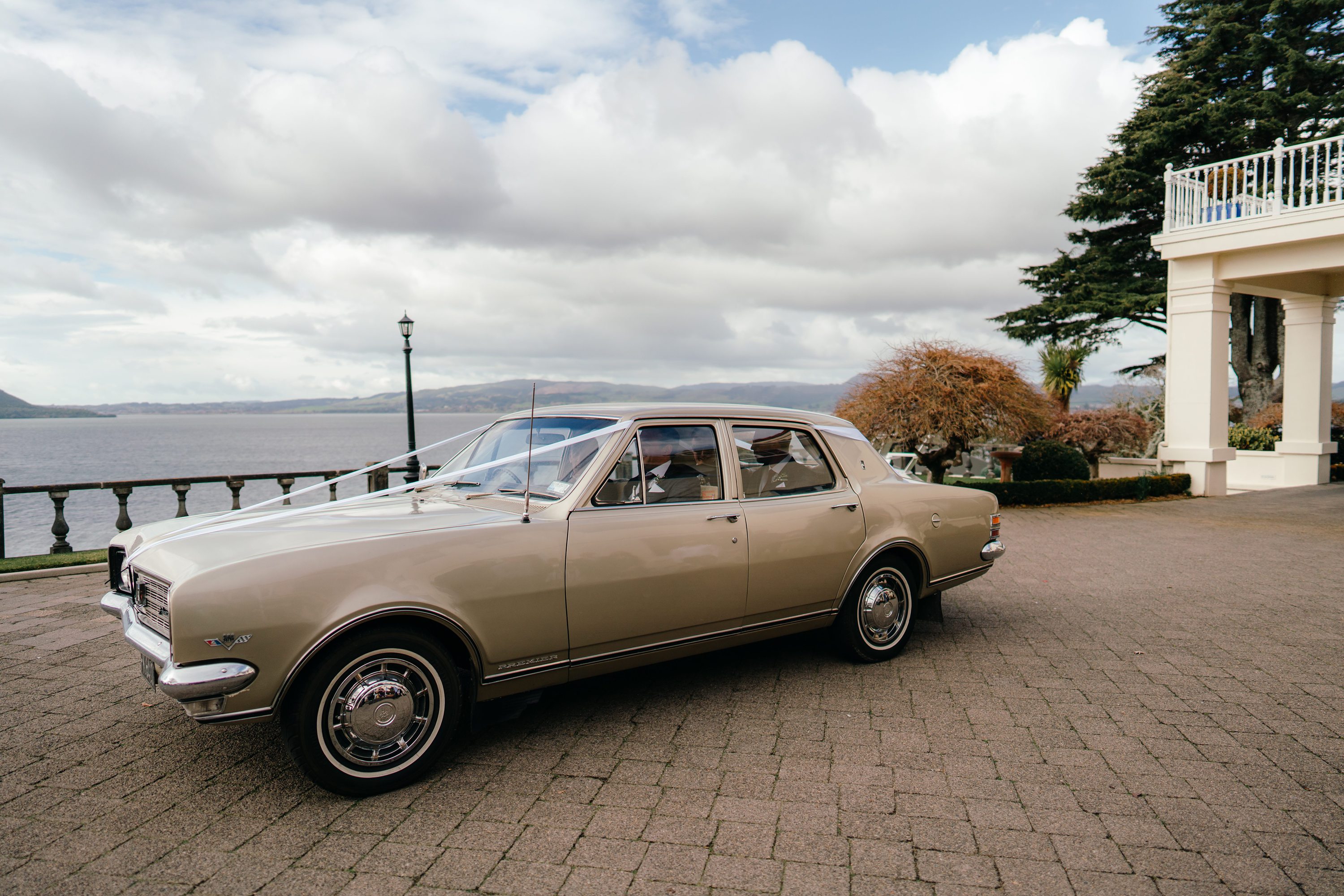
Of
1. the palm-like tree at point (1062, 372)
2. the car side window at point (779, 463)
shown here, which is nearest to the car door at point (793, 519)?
the car side window at point (779, 463)

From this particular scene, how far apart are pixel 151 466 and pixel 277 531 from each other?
252 ft

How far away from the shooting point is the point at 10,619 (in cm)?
645

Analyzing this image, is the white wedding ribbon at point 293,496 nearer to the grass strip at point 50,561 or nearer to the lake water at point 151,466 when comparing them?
the lake water at point 151,466

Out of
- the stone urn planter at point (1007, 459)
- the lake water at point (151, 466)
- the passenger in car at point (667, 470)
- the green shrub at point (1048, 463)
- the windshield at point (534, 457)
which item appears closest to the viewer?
the windshield at point (534, 457)

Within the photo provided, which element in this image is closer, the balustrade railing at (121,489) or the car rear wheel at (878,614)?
the car rear wheel at (878,614)

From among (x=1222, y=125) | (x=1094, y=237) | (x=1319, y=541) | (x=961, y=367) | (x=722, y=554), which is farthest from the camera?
(x=1094, y=237)

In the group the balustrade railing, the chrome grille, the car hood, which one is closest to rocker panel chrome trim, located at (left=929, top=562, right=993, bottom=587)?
the car hood

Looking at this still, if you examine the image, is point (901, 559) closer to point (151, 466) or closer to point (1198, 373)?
point (1198, 373)

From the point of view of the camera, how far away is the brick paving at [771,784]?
Answer: 2.81 m

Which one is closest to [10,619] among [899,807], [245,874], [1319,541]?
[245,874]

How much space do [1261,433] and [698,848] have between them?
76.7ft

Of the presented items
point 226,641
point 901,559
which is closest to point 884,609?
point 901,559

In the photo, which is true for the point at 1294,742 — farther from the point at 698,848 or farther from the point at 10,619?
the point at 10,619

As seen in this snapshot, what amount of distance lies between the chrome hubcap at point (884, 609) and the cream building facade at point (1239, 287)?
13348 mm
